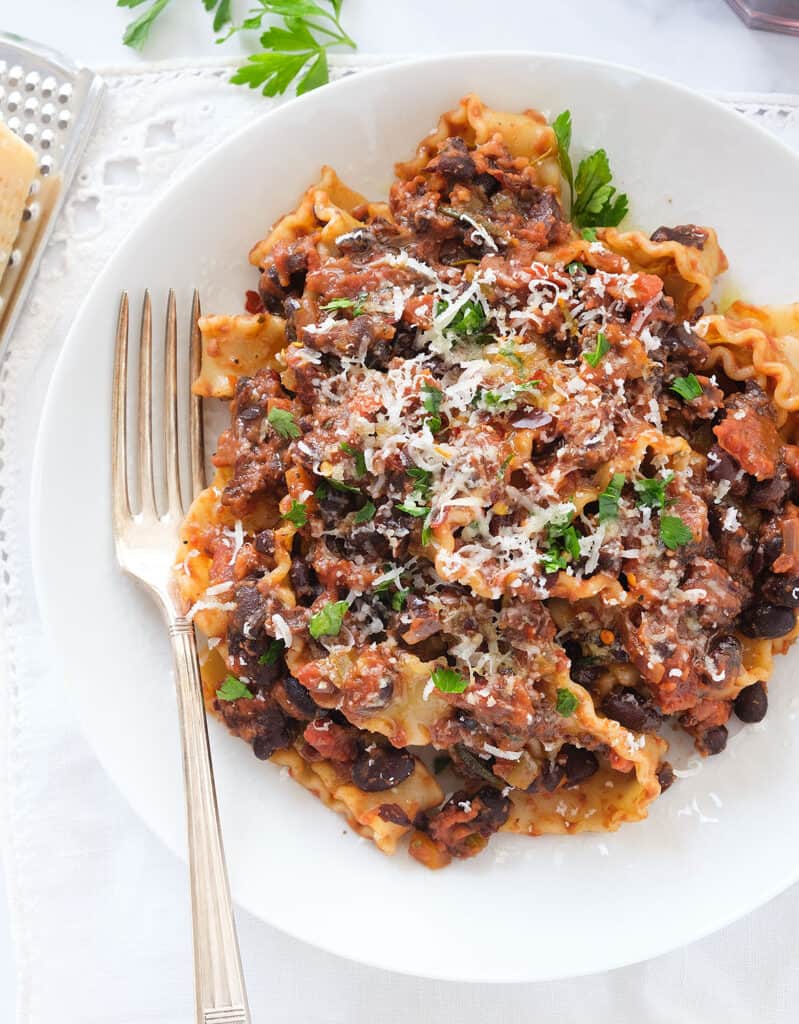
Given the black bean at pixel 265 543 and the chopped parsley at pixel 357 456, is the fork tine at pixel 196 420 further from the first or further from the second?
the chopped parsley at pixel 357 456

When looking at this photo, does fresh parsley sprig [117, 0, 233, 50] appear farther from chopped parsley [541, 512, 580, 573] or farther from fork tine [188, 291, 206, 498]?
chopped parsley [541, 512, 580, 573]

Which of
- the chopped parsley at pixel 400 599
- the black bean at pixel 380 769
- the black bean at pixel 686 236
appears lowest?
the black bean at pixel 380 769

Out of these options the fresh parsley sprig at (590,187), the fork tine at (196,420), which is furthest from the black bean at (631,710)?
the fresh parsley sprig at (590,187)

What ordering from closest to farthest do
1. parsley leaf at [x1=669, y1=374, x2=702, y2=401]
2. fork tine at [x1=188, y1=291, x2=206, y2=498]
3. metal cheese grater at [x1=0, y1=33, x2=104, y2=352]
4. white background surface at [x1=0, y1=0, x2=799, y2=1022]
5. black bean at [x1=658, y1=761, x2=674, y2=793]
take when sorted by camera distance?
1. parsley leaf at [x1=669, y1=374, x2=702, y2=401]
2. black bean at [x1=658, y1=761, x2=674, y2=793]
3. fork tine at [x1=188, y1=291, x2=206, y2=498]
4. metal cheese grater at [x1=0, y1=33, x2=104, y2=352]
5. white background surface at [x1=0, y1=0, x2=799, y2=1022]

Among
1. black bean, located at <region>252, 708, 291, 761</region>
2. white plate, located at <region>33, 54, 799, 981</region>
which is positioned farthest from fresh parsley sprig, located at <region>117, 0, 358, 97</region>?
black bean, located at <region>252, 708, 291, 761</region>

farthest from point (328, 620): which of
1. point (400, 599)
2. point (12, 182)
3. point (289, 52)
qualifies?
point (289, 52)

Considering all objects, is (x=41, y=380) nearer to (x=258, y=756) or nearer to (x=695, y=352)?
(x=258, y=756)
